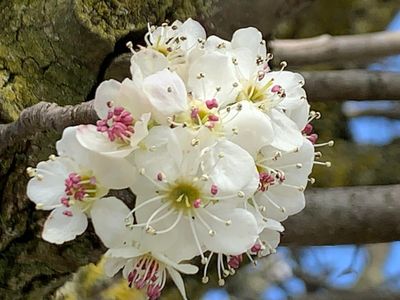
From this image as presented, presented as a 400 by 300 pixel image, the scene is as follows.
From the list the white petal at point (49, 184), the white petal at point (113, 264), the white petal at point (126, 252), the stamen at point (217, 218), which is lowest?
the white petal at point (113, 264)

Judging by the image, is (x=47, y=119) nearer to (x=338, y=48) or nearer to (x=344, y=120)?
(x=338, y=48)

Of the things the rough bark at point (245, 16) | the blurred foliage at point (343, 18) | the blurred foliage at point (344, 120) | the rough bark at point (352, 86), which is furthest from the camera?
the blurred foliage at point (343, 18)

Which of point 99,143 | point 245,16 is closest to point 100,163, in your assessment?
point 99,143

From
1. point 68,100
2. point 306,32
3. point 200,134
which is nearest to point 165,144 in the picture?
point 200,134

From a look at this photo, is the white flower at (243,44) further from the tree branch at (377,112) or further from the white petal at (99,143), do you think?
the tree branch at (377,112)

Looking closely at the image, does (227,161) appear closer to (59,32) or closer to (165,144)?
(165,144)

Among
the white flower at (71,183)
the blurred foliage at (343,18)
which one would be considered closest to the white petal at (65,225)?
the white flower at (71,183)

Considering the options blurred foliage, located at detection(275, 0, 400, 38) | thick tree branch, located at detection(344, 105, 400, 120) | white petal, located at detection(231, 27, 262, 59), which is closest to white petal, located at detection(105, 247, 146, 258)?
white petal, located at detection(231, 27, 262, 59)
